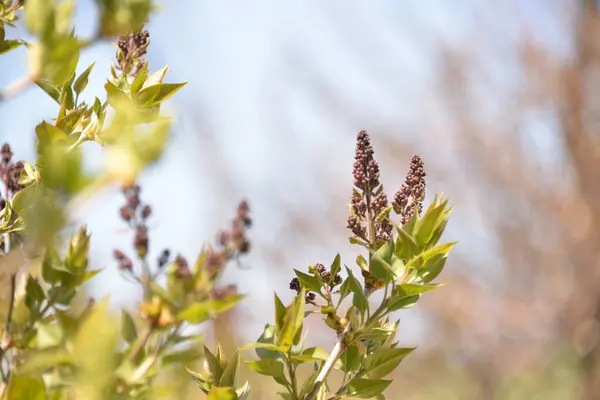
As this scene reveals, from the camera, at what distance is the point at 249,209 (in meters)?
0.34

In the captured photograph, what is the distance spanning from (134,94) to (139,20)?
4.3 inches

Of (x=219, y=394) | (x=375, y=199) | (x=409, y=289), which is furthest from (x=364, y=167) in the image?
(x=219, y=394)

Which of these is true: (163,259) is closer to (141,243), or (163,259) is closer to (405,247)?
(141,243)

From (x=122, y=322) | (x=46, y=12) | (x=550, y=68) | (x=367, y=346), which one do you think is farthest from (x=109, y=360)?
(x=550, y=68)

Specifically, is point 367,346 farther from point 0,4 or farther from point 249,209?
point 0,4

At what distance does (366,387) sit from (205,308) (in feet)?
0.74

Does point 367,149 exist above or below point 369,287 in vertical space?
above

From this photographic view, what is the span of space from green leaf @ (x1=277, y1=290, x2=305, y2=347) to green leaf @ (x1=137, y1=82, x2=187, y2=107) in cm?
17

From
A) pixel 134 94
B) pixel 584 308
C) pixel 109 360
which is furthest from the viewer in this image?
pixel 584 308

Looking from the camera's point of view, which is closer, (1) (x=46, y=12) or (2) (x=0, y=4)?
(1) (x=46, y=12)

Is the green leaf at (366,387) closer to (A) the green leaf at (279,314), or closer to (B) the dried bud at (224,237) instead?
(A) the green leaf at (279,314)

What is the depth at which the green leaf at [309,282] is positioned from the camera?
1.62 ft

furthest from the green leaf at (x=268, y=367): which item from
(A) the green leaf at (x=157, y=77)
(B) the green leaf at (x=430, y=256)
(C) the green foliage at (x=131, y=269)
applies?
(A) the green leaf at (x=157, y=77)

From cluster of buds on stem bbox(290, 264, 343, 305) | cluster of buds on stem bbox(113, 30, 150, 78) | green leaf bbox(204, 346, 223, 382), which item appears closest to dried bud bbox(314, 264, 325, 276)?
cluster of buds on stem bbox(290, 264, 343, 305)
